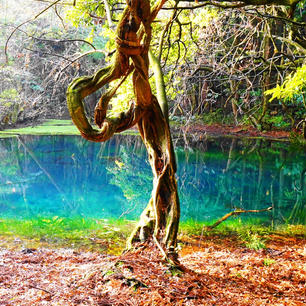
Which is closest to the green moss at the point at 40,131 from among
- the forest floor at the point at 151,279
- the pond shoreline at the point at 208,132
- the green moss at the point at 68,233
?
the pond shoreline at the point at 208,132

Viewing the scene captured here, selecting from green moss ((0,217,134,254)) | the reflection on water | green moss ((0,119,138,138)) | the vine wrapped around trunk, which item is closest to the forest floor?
the vine wrapped around trunk

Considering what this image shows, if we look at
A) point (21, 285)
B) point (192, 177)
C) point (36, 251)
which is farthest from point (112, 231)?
point (192, 177)

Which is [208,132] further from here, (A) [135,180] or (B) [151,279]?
(B) [151,279]

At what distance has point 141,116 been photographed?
3520 mm

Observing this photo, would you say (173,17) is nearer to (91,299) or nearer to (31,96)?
(91,299)

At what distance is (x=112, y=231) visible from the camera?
19.7ft

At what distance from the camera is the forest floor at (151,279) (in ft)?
8.47

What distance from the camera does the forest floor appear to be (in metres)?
2.58

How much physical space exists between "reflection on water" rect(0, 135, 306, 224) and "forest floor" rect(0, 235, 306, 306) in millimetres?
2613

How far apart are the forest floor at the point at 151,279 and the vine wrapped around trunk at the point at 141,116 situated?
32cm

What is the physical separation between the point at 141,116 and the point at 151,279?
1.66m

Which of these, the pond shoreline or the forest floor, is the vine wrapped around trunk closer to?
the forest floor

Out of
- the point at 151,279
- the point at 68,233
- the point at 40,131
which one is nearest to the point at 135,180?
the point at 68,233

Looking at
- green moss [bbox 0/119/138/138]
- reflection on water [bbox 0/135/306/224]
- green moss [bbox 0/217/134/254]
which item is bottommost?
green moss [bbox 0/217/134/254]
